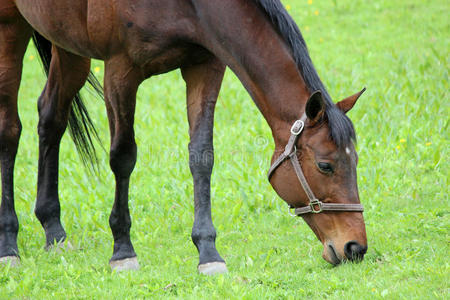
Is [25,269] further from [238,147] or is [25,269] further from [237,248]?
[238,147]

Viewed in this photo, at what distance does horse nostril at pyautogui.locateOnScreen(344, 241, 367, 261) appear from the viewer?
3.74 metres

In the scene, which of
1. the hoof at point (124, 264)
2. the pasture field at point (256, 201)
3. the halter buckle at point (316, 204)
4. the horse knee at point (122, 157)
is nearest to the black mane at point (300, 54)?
the halter buckle at point (316, 204)

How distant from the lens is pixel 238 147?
23.0 ft

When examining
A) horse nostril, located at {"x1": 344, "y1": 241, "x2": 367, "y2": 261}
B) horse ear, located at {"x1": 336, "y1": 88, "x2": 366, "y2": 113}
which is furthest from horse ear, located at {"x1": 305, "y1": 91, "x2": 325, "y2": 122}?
horse nostril, located at {"x1": 344, "y1": 241, "x2": 367, "y2": 261}

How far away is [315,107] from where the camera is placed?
12.0 ft

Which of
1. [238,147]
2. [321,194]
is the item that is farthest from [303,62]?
[238,147]

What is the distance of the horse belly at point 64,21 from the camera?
4402 millimetres

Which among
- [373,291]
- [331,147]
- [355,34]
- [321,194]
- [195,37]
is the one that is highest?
[355,34]

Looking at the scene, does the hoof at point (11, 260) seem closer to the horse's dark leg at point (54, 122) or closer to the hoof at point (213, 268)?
the horse's dark leg at point (54, 122)

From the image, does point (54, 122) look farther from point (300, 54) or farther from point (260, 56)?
point (300, 54)

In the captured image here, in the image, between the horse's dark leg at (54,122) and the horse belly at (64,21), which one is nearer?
the horse belly at (64,21)

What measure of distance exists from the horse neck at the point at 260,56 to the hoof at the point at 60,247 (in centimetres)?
212

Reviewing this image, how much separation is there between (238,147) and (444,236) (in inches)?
116

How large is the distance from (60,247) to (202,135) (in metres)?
1.64
